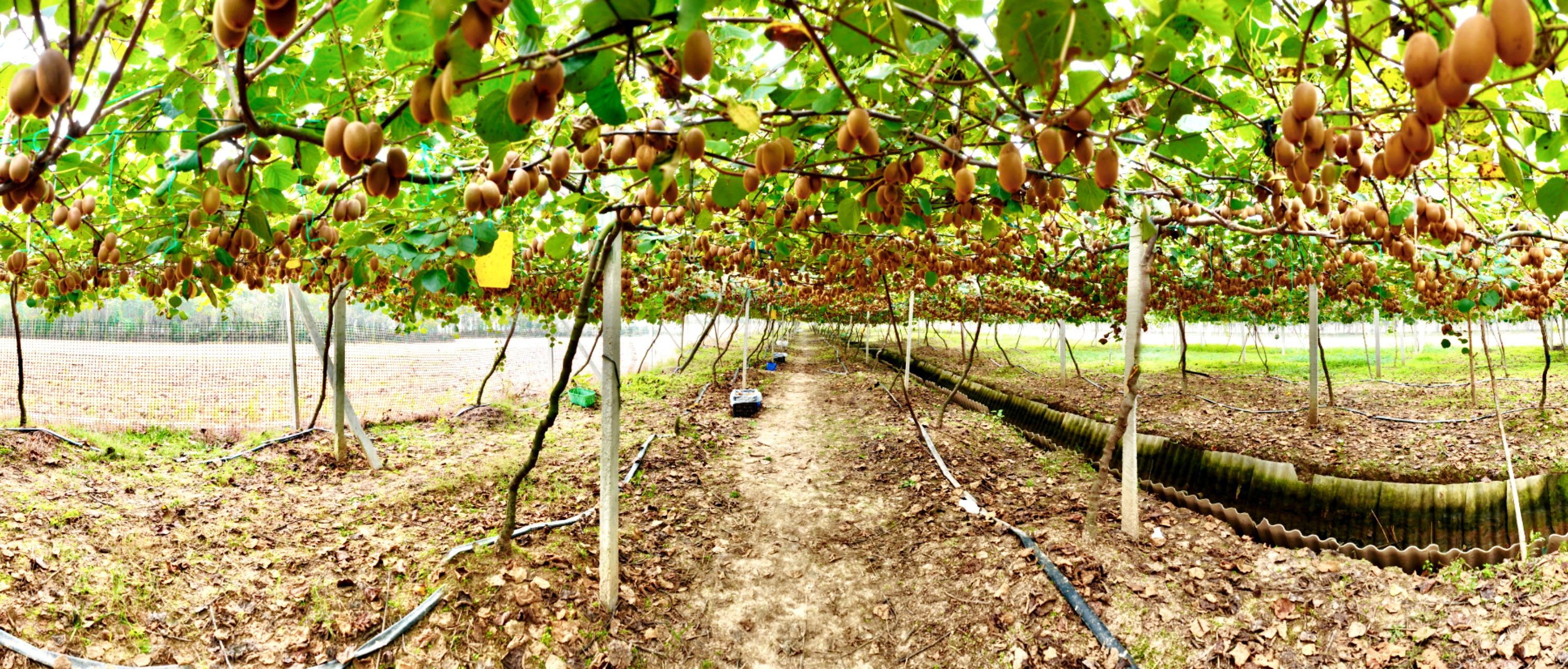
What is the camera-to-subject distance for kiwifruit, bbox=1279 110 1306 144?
1.03m

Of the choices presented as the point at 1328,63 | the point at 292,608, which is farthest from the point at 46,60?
the point at 292,608

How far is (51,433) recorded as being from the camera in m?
6.54

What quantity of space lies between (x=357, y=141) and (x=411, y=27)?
0.68 ft

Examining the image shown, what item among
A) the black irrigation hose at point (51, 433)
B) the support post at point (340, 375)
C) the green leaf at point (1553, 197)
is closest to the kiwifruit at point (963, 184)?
the green leaf at point (1553, 197)

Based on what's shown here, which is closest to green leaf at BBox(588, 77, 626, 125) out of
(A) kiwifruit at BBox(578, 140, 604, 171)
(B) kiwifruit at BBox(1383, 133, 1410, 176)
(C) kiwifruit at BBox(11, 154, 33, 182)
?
(A) kiwifruit at BBox(578, 140, 604, 171)

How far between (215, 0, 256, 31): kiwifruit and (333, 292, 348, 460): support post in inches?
222

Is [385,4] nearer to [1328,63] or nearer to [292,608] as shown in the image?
[1328,63]

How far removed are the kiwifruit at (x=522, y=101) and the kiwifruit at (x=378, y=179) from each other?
437mm

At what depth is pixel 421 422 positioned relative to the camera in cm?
898

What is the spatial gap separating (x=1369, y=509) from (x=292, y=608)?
20.8ft

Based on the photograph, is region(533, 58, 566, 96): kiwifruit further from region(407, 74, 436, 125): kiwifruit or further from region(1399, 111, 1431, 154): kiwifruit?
region(1399, 111, 1431, 154): kiwifruit

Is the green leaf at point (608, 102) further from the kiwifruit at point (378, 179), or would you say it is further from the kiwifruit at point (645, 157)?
the kiwifruit at point (378, 179)

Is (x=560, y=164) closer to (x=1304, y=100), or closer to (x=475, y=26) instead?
(x=475, y=26)

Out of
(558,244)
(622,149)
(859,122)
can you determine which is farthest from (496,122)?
(558,244)
